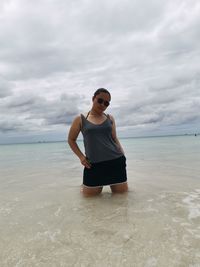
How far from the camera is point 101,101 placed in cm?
469

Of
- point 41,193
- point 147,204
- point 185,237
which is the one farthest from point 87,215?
point 41,193

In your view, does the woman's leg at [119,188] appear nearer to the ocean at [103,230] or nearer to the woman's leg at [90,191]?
the ocean at [103,230]

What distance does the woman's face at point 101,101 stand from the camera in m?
4.65

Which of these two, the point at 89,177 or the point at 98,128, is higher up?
the point at 98,128

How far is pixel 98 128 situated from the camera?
15.4 feet

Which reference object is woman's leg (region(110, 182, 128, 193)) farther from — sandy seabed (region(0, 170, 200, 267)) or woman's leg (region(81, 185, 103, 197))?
woman's leg (region(81, 185, 103, 197))

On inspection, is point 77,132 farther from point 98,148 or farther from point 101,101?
point 101,101

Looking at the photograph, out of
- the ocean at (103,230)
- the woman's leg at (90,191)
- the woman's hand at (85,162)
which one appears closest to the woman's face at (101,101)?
the woman's hand at (85,162)

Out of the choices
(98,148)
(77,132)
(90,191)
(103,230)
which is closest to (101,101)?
(77,132)

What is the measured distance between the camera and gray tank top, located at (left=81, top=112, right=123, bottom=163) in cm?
469

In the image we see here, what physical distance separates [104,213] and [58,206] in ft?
3.54

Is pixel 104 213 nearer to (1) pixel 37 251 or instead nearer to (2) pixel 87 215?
(2) pixel 87 215

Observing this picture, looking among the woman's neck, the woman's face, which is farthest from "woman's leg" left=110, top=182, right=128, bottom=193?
the woman's face

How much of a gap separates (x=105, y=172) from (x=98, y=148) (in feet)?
1.84
